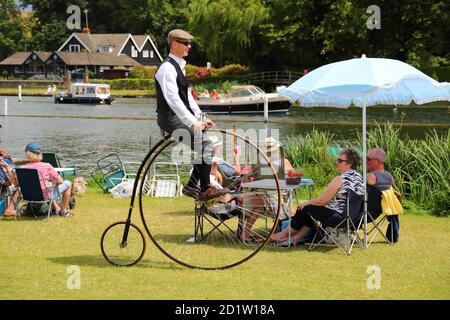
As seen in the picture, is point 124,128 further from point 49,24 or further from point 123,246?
point 49,24

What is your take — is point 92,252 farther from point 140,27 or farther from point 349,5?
point 140,27

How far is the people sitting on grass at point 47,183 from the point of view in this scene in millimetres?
10836

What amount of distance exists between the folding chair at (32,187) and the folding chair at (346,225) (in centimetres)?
368

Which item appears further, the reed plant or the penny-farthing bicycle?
the reed plant

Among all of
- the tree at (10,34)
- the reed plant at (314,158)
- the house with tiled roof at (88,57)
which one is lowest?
the reed plant at (314,158)

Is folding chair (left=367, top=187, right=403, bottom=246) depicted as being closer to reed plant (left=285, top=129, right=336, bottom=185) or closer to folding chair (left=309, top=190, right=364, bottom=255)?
folding chair (left=309, top=190, right=364, bottom=255)

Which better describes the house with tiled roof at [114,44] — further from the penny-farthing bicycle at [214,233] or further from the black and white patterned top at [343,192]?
the black and white patterned top at [343,192]

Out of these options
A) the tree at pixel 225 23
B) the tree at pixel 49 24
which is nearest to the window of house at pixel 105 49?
the tree at pixel 49 24

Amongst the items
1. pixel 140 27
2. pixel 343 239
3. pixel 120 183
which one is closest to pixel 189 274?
pixel 343 239

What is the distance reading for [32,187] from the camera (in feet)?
35.3

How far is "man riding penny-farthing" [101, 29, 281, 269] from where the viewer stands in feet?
25.4

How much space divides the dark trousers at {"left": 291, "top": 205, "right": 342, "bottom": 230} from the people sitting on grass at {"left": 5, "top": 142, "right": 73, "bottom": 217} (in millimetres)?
3487

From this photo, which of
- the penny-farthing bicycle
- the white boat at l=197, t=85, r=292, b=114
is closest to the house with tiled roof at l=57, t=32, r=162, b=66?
the white boat at l=197, t=85, r=292, b=114
